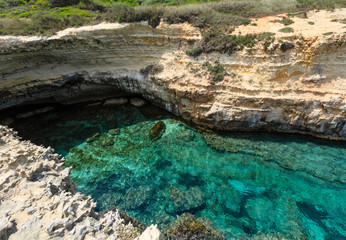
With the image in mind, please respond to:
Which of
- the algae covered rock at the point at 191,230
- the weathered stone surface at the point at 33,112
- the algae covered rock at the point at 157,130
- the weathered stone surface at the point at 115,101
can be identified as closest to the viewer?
the algae covered rock at the point at 191,230

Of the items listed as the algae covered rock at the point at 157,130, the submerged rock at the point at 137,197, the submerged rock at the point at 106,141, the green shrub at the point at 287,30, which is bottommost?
the submerged rock at the point at 137,197

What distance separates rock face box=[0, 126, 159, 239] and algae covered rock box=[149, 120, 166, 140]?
644 cm

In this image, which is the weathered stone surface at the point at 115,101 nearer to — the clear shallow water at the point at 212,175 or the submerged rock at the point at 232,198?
the clear shallow water at the point at 212,175

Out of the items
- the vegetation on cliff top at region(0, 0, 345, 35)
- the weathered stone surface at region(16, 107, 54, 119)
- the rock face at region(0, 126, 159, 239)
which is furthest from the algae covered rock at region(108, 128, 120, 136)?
the vegetation on cliff top at region(0, 0, 345, 35)

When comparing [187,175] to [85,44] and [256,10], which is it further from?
[256,10]

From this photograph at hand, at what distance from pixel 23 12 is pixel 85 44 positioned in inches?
279

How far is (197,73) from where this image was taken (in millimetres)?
12461

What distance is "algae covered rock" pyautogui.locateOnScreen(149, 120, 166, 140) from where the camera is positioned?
502 inches

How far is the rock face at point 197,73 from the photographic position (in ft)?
35.8

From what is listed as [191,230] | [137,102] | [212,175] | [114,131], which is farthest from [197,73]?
[191,230]

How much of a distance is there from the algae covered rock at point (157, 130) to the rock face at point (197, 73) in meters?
1.58

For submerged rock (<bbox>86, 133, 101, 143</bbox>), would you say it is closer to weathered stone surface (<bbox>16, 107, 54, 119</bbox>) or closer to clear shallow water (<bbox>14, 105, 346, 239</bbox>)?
clear shallow water (<bbox>14, 105, 346, 239</bbox>)

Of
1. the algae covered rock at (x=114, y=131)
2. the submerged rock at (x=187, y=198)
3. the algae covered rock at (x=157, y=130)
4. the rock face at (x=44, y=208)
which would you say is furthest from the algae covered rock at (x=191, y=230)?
the algae covered rock at (x=114, y=131)

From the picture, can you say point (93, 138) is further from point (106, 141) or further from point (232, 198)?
point (232, 198)
